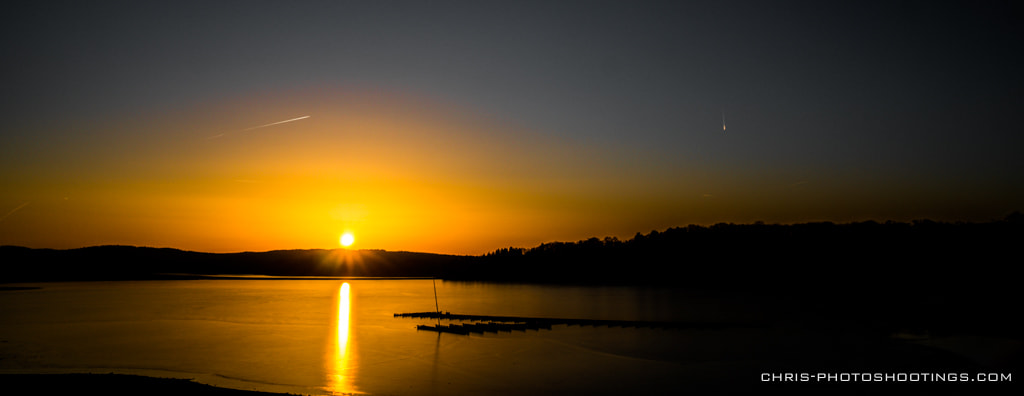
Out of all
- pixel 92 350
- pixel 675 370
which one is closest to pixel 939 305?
pixel 675 370

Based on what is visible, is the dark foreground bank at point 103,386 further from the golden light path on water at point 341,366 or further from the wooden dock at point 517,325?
the wooden dock at point 517,325

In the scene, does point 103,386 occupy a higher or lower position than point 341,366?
higher

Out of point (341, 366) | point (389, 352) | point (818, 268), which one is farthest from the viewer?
point (818, 268)

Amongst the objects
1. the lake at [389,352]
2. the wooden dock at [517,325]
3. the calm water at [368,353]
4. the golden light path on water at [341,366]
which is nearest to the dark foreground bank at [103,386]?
the lake at [389,352]

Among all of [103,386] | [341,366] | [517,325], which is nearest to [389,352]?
[341,366]

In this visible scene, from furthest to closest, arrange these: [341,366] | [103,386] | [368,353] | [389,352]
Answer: [389,352] < [368,353] < [341,366] < [103,386]

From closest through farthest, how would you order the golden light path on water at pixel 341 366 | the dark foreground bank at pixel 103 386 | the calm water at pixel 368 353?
the dark foreground bank at pixel 103 386 → the golden light path on water at pixel 341 366 → the calm water at pixel 368 353

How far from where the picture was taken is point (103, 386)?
69.4 feet

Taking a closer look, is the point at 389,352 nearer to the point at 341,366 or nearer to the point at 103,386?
the point at 341,366


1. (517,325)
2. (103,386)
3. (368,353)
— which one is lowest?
(368,353)

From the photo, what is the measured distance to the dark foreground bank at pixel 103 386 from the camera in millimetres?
20219

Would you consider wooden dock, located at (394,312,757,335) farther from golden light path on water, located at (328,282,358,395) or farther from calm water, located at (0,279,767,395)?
golden light path on water, located at (328,282,358,395)

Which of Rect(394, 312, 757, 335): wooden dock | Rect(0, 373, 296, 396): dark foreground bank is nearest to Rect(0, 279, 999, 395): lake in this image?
Rect(394, 312, 757, 335): wooden dock

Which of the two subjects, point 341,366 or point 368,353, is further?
point 368,353
